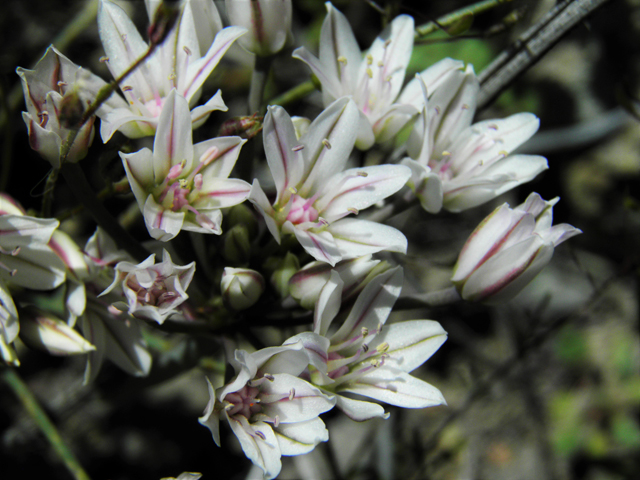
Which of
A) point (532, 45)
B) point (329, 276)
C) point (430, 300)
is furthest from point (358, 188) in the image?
point (532, 45)

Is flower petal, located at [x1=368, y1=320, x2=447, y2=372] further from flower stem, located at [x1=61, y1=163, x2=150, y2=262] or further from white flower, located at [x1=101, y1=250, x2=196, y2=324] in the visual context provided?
flower stem, located at [x1=61, y1=163, x2=150, y2=262]

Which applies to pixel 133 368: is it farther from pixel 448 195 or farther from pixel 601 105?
pixel 601 105

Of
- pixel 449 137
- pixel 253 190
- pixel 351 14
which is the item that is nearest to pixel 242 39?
pixel 253 190

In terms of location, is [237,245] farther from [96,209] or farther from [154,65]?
[154,65]

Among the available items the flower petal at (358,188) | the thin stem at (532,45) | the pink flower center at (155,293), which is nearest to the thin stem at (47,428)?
the pink flower center at (155,293)

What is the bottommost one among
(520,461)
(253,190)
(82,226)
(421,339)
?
(520,461)

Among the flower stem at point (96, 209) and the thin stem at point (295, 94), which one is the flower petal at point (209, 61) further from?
the thin stem at point (295, 94)

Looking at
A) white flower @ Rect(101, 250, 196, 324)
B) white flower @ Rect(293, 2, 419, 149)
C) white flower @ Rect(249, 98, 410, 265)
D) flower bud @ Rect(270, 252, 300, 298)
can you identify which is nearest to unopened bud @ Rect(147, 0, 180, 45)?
white flower @ Rect(249, 98, 410, 265)
